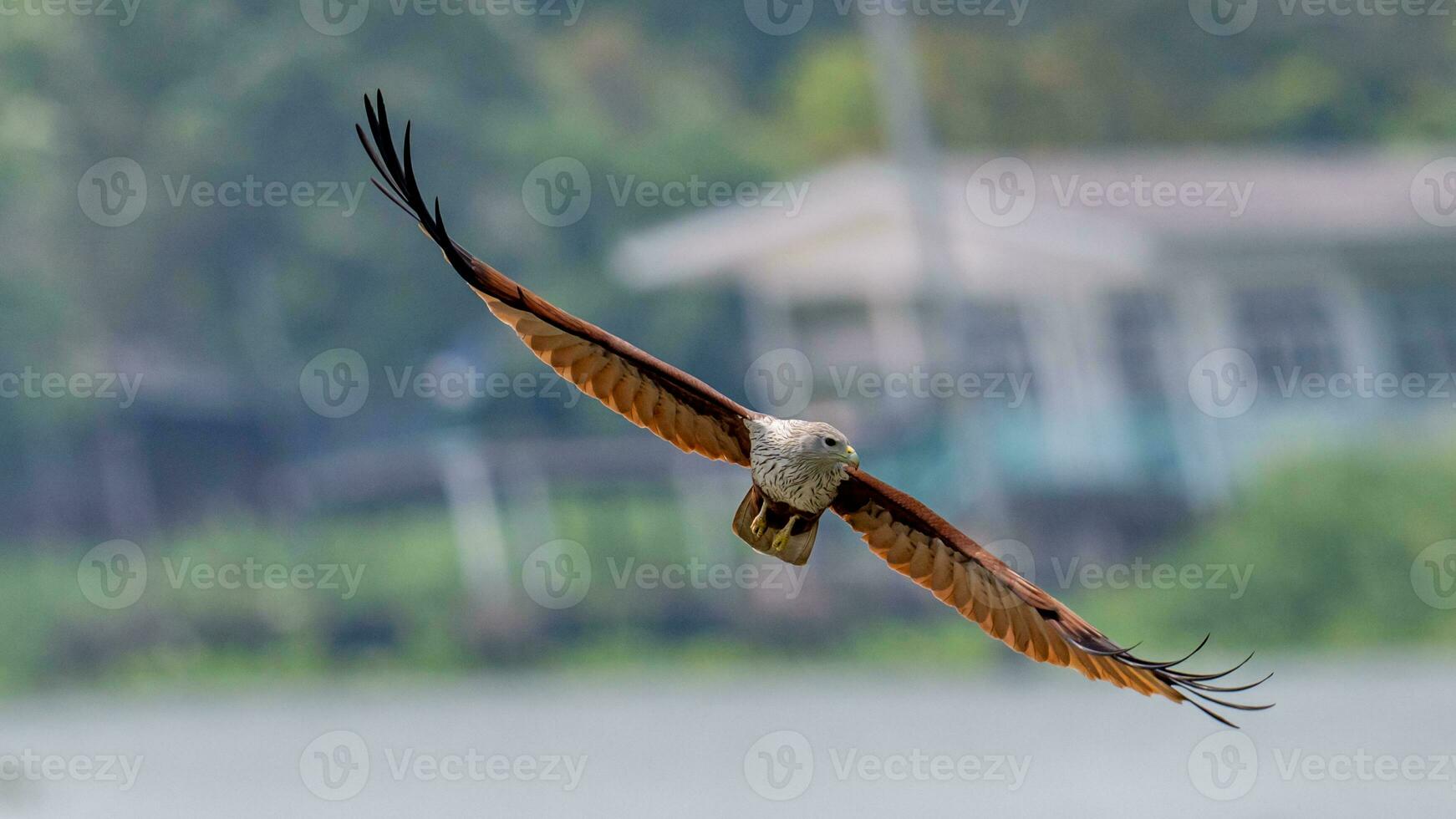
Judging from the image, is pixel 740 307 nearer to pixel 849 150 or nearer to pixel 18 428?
pixel 849 150

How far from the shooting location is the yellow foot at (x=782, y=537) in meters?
4.89

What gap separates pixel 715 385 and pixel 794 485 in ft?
67.7

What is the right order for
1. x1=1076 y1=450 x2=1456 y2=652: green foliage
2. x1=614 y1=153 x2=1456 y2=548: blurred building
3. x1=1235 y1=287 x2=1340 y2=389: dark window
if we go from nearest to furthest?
x1=1076 y1=450 x2=1456 y2=652: green foliage
x1=614 y1=153 x2=1456 y2=548: blurred building
x1=1235 y1=287 x2=1340 y2=389: dark window

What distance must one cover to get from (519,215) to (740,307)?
3694mm

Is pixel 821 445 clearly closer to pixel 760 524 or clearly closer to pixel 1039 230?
pixel 760 524

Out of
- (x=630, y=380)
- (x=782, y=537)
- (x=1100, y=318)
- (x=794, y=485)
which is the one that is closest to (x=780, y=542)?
(x=782, y=537)

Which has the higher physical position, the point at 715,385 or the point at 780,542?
the point at 715,385

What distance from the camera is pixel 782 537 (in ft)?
16.1

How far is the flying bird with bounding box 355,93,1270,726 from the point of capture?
191 inches

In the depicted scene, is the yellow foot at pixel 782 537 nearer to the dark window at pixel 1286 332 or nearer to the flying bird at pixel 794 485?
the flying bird at pixel 794 485

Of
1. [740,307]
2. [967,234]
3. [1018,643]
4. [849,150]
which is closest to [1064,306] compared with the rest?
[967,234]

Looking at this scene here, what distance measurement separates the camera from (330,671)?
73.2 feet

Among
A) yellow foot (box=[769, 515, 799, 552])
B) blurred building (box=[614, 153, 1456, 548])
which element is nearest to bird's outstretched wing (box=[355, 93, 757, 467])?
yellow foot (box=[769, 515, 799, 552])

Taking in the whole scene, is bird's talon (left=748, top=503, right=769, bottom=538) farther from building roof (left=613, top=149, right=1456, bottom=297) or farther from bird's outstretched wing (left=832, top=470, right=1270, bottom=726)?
building roof (left=613, top=149, right=1456, bottom=297)
